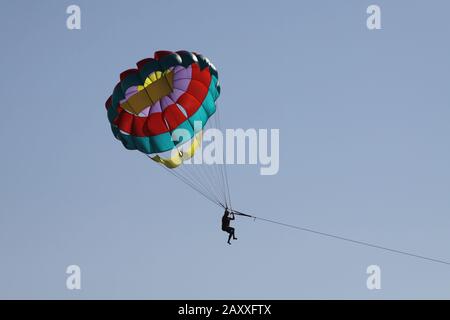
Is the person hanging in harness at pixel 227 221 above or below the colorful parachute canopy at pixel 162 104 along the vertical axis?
below

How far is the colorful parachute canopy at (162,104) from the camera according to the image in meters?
37.5

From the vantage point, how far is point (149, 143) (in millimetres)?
37812

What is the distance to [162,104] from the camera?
124 feet

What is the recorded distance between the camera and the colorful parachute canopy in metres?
37.5

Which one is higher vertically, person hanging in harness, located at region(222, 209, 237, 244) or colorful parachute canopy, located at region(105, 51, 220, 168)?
colorful parachute canopy, located at region(105, 51, 220, 168)
